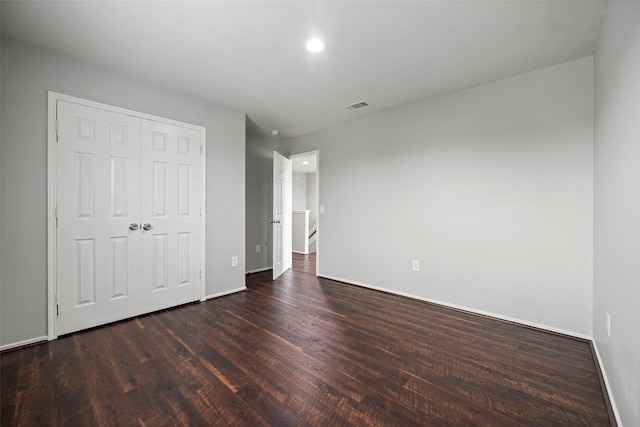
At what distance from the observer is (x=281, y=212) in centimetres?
439

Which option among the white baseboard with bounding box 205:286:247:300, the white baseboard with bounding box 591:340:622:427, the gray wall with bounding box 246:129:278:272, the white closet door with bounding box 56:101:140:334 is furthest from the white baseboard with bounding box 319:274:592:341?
the white closet door with bounding box 56:101:140:334

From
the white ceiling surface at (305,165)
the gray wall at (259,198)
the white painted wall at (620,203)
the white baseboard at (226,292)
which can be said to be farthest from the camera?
the white ceiling surface at (305,165)

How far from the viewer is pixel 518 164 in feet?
8.57

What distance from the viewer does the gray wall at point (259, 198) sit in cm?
466

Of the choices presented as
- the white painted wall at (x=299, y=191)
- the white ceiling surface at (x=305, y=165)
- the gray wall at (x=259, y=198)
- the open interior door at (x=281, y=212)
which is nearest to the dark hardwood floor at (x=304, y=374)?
the open interior door at (x=281, y=212)

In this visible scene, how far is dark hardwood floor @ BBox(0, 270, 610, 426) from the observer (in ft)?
4.72

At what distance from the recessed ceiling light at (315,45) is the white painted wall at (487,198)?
1652 mm

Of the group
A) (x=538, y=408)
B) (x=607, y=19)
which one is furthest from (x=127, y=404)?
(x=607, y=19)

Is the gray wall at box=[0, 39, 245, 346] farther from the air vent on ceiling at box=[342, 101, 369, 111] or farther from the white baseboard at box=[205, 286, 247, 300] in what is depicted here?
the air vent on ceiling at box=[342, 101, 369, 111]

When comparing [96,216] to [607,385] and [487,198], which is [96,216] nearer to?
[487,198]

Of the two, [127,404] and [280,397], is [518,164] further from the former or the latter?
[127,404]

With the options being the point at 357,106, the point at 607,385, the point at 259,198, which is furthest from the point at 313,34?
the point at 259,198

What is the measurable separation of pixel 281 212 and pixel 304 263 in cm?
163

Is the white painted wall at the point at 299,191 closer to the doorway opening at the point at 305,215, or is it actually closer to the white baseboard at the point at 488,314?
the doorway opening at the point at 305,215
